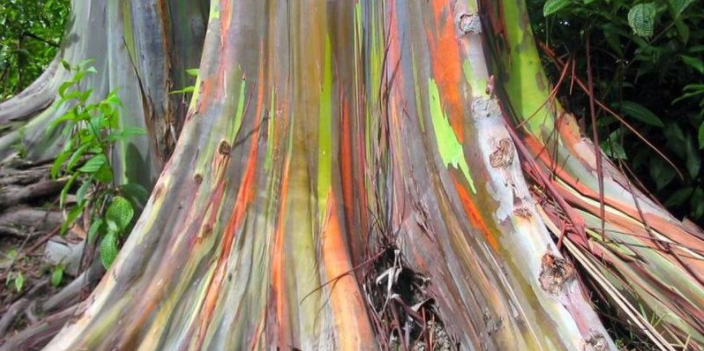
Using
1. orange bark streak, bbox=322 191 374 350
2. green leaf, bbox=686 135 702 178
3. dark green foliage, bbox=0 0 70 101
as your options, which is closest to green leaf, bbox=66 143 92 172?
orange bark streak, bbox=322 191 374 350

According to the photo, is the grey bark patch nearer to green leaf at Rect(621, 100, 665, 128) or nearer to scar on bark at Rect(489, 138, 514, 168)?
scar on bark at Rect(489, 138, 514, 168)

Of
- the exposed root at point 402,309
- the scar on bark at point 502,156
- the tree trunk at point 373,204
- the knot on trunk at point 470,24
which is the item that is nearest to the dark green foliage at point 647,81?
the tree trunk at point 373,204

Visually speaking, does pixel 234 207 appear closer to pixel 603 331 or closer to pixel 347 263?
pixel 347 263

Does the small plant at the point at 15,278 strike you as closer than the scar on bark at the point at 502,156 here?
No

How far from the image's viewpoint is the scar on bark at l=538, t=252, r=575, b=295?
2.22 metres

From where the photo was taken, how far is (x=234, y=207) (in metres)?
2.74

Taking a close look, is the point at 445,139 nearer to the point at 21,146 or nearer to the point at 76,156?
the point at 76,156

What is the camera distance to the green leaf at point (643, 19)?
2.91m

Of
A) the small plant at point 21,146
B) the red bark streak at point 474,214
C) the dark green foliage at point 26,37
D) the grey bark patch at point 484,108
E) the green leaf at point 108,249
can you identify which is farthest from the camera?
the dark green foliage at point 26,37

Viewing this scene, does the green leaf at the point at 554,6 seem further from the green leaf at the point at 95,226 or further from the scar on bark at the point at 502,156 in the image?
the green leaf at the point at 95,226

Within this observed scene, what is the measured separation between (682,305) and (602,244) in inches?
12.1

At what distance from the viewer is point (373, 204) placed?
2936mm

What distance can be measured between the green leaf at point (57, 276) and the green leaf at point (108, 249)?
567 mm

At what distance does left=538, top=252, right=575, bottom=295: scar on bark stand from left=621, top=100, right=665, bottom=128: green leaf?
139 centimetres
